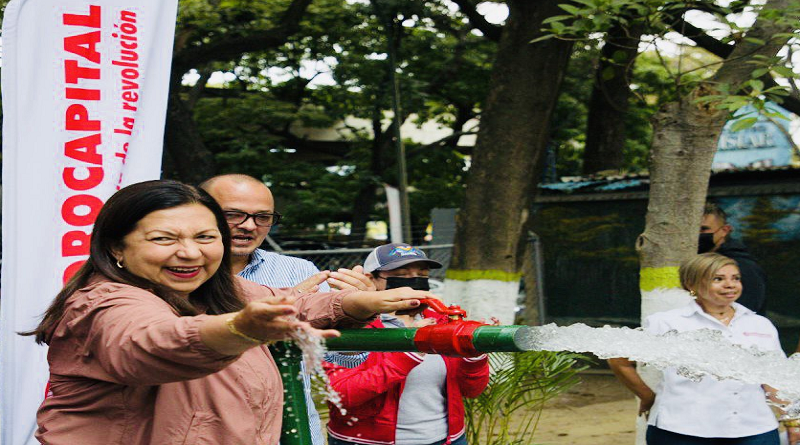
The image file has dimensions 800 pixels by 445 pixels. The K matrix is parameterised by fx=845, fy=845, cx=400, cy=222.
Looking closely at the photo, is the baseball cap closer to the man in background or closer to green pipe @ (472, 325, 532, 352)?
green pipe @ (472, 325, 532, 352)

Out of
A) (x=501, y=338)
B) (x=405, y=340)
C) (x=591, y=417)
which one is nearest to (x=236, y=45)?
(x=591, y=417)

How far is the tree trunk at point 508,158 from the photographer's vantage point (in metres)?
5.81

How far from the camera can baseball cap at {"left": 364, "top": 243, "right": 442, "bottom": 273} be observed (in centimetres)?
320

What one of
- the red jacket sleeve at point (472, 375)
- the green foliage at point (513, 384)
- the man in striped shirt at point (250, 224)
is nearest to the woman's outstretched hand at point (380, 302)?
the man in striped shirt at point (250, 224)

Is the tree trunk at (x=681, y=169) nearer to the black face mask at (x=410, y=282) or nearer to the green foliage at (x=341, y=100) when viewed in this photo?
the black face mask at (x=410, y=282)

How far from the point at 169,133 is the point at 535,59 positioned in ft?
22.1

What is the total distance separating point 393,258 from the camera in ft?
10.6

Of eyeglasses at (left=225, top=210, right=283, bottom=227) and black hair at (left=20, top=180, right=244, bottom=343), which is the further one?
eyeglasses at (left=225, top=210, right=283, bottom=227)

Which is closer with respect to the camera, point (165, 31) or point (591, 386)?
point (165, 31)

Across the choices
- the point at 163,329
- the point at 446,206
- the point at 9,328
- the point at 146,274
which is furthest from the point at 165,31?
the point at 446,206

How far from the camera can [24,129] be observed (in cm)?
353

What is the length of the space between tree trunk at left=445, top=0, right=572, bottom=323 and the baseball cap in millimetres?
2601

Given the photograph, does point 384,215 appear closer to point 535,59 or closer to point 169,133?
point 169,133

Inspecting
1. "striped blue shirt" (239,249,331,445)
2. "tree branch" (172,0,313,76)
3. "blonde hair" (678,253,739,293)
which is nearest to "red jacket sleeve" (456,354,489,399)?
"striped blue shirt" (239,249,331,445)
